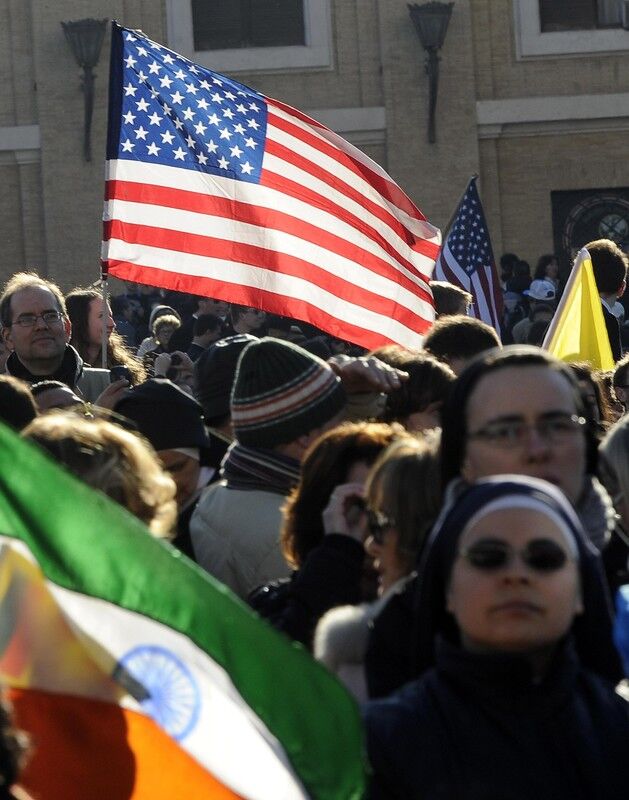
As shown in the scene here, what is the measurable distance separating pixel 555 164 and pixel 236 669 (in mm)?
21453

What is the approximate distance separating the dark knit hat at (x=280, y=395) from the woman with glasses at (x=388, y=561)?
0.99m

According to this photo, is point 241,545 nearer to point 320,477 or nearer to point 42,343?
point 320,477

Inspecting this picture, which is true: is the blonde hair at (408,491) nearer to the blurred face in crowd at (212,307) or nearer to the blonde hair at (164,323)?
the blonde hair at (164,323)

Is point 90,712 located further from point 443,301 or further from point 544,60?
point 544,60

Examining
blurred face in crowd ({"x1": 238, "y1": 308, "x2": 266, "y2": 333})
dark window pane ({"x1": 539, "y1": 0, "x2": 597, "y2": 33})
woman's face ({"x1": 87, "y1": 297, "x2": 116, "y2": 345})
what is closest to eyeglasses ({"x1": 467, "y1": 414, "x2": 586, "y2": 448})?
woman's face ({"x1": 87, "y1": 297, "x2": 116, "y2": 345})

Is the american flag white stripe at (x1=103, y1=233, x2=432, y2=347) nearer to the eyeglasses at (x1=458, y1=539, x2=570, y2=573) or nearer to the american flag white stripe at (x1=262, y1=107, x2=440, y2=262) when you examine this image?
the american flag white stripe at (x1=262, y1=107, x2=440, y2=262)

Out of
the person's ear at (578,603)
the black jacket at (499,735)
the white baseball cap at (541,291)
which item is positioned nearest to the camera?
the black jacket at (499,735)

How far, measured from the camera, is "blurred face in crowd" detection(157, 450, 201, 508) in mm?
5234

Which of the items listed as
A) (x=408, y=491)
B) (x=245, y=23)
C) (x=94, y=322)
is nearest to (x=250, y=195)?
(x=94, y=322)

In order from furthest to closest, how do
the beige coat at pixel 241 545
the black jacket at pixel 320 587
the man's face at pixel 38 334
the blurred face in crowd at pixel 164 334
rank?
the blurred face in crowd at pixel 164 334 → the man's face at pixel 38 334 → the beige coat at pixel 241 545 → the black jacket at pixel 320 587

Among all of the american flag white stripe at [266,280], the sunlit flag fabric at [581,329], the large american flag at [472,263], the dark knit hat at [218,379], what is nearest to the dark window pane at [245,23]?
the large american flag at [472,263]

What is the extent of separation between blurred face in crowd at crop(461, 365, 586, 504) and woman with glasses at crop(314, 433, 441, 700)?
0.12 metres

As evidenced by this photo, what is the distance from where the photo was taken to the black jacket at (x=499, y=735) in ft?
9.11

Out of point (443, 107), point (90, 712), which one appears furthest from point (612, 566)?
point (443, 107)
